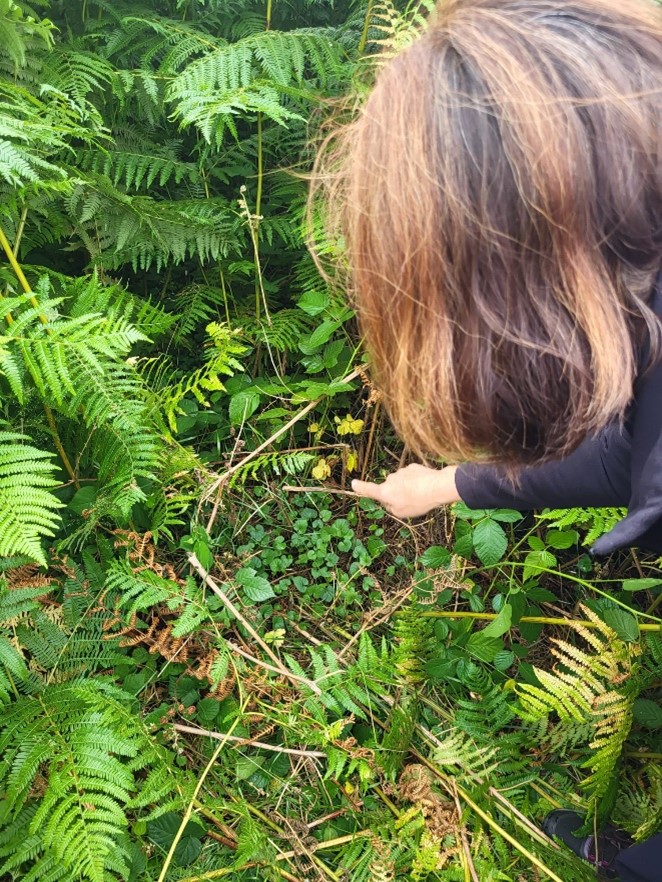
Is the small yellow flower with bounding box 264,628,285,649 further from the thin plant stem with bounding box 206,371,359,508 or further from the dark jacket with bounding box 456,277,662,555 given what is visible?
the dark jacket with bounding box 456,277,662,555

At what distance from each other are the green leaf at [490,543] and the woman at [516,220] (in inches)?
36.0

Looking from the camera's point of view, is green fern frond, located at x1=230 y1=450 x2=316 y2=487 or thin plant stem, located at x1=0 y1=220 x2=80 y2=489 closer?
thin plant stem, located at x1=0 y1=220 x2=80 y2=489

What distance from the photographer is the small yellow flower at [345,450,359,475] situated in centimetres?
220

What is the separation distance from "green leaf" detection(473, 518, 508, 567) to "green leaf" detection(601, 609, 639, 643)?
36 cm

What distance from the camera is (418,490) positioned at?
1.57 m

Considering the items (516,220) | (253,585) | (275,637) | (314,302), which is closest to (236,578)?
(253,585)

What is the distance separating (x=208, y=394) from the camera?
236cm

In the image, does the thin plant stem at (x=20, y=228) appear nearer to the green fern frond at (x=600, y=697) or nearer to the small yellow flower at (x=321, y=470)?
the small yellow flower at (x=321, y=470)

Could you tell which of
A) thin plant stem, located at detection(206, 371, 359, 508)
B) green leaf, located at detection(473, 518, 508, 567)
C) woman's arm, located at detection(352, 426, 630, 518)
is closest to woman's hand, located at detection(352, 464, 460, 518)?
woman's arm, located at detection(352, 426, 630, 518)

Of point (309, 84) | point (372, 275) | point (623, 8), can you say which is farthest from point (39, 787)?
point (309, 84)

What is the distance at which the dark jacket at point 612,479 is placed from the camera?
0.92m

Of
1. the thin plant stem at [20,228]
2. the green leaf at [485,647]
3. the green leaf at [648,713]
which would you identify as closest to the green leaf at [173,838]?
the green leaf at [485,647]

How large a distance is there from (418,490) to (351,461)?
65 centimetres

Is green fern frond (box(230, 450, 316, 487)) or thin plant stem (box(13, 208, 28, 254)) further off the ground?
thin plant stem (box(13, 208, 28, 254))
